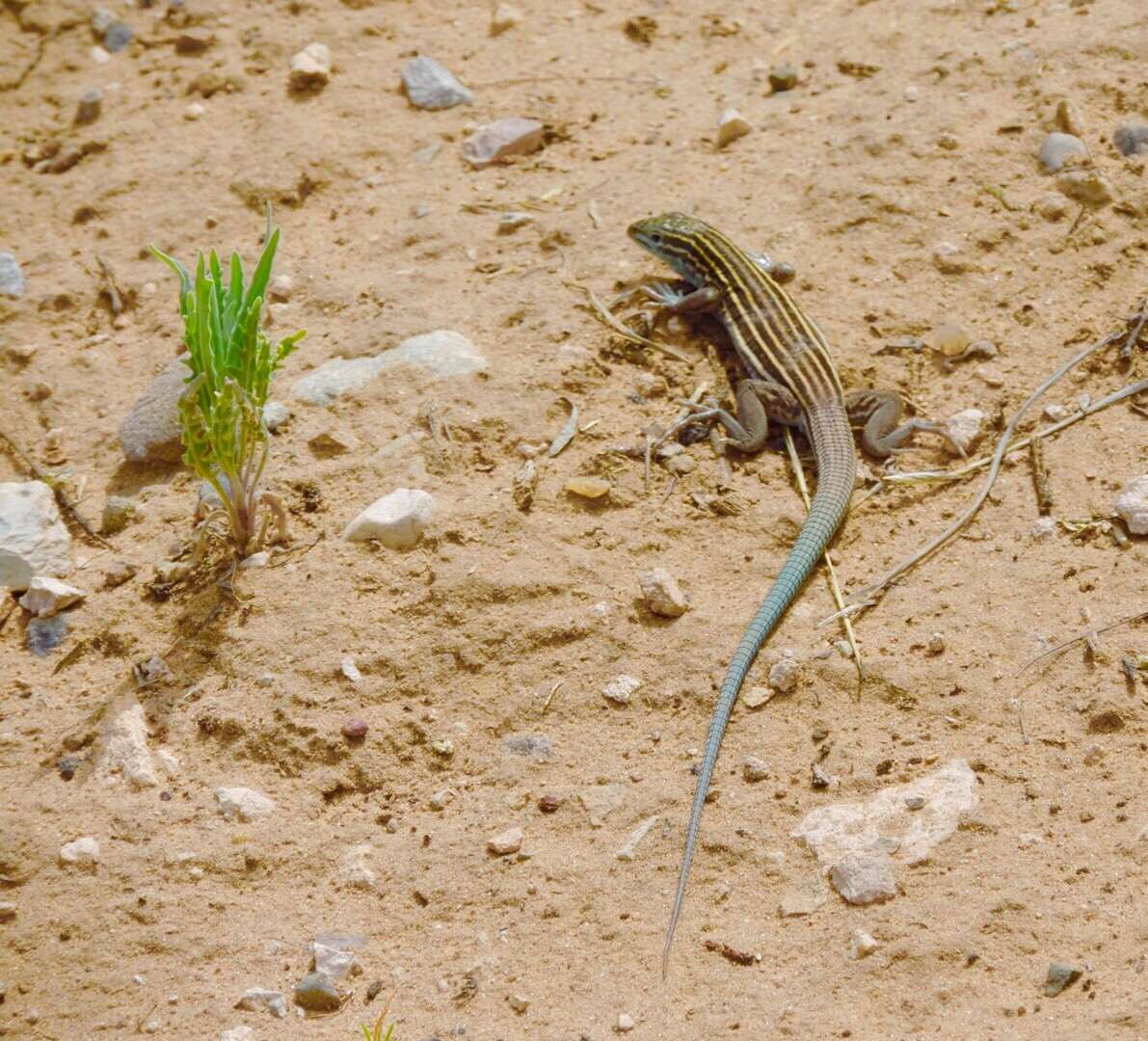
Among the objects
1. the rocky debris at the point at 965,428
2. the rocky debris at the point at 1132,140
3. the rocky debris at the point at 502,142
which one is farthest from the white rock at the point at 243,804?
the rocky debris at the point at 1132,140

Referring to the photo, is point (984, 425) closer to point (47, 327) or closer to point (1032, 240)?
point (1032, 240)

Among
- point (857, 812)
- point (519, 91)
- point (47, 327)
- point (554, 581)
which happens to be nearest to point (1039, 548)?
point (857, 812)

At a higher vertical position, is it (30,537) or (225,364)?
(225,364)

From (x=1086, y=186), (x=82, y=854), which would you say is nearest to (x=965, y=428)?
(x=1086, y=186)

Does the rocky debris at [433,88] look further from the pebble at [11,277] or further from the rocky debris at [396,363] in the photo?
the pebble at [11,277]

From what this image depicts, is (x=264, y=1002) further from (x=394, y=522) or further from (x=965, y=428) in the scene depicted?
(x=965, y=428)

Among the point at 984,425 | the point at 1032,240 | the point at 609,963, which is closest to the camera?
the point at 609,963

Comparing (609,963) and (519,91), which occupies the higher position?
(519,91)
